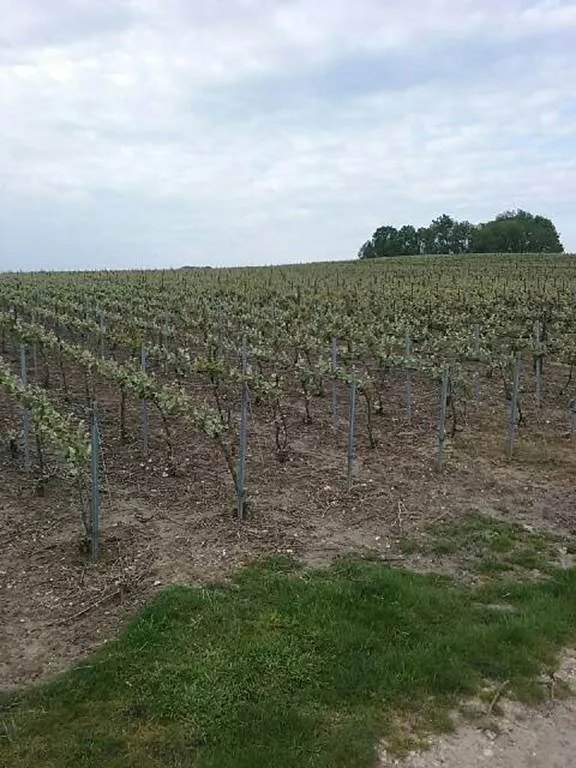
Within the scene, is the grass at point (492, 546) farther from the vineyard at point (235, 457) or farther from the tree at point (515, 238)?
the tree at point (515, 238)

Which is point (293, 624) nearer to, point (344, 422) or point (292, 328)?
point (344, 422)

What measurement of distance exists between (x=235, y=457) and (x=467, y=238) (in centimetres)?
8630

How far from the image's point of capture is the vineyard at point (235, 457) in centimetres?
702

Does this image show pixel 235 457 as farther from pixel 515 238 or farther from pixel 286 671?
pixel 515 238

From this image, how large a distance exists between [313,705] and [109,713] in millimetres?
1380

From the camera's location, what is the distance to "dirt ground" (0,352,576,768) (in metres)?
5.80

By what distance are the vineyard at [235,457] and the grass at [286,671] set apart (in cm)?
55

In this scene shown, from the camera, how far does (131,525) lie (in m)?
7.89

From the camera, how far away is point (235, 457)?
10469 mm

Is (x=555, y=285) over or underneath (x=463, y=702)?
over

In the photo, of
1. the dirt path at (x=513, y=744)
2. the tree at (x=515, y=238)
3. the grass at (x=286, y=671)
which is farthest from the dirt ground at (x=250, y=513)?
the tree at (x=515, y=238)

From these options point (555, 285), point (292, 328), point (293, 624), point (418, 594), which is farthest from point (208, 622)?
point (555, 285)

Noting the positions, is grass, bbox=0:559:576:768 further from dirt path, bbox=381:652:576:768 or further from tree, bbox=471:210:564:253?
tree, bbox=471:210:564:253

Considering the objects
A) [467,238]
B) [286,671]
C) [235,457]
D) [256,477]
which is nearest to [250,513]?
[256,477]
